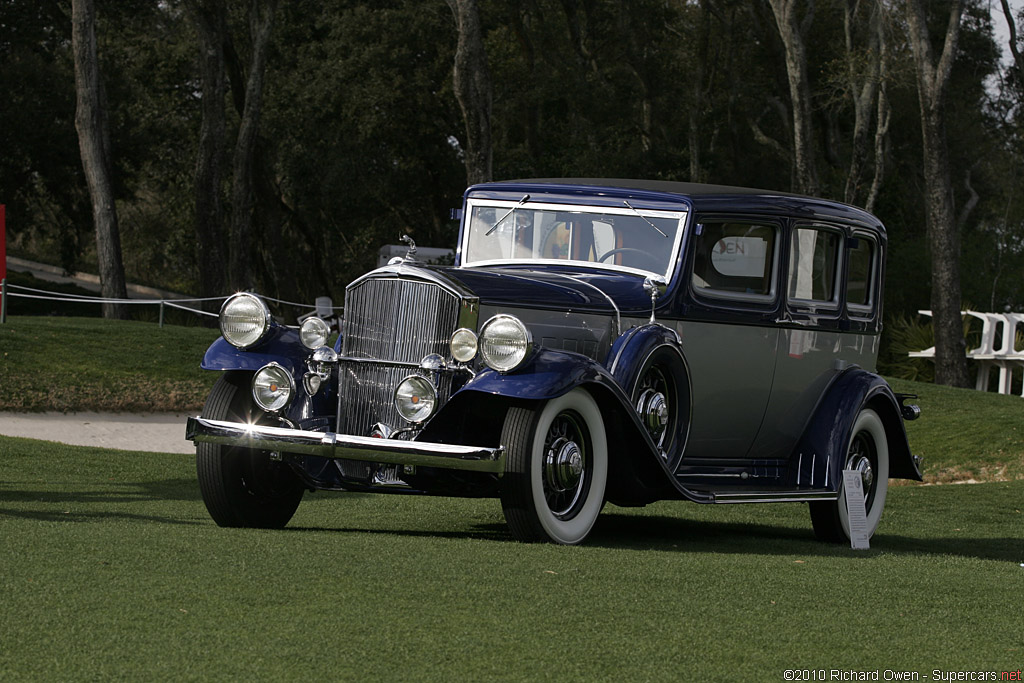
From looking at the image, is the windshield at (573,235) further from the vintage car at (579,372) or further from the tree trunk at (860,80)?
the tree trunk at (860,80)

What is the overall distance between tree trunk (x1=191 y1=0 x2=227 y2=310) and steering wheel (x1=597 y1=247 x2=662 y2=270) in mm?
22672

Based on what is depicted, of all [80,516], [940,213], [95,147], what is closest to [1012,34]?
[940,213]

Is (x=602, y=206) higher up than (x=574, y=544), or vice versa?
(x=602, y=206)

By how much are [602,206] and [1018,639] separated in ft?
13.7

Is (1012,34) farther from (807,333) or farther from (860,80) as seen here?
(807,333)

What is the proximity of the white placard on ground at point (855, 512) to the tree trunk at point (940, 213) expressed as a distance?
15.0m

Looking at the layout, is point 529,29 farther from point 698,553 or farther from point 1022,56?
point 698,553

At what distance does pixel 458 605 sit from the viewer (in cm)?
518

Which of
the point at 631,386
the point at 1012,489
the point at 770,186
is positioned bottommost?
the point at 1012,489

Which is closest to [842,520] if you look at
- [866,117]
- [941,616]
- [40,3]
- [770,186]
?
[941,616]

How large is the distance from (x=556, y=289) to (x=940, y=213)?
56.4 ft

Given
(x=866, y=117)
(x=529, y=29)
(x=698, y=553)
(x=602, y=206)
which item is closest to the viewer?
(x=698, y=553)

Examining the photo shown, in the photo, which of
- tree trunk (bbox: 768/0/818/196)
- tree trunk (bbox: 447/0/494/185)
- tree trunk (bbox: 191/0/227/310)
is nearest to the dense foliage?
tree trunk (bbox: 191/0/227/310)

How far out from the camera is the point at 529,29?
136 feet
